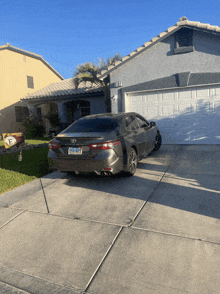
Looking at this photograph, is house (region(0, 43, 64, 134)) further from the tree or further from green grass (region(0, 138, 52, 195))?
green grass (region(0, 138, 52, 195))

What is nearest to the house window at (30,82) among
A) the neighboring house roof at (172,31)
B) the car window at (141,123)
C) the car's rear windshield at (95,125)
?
the neighboring house roof at (172,31)

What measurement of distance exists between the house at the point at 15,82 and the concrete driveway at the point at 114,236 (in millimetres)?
14849

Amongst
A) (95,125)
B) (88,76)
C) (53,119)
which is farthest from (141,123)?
(53,119)

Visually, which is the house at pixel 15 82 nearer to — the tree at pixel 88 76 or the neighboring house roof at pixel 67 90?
the neighboring house roof at pixel 67 90

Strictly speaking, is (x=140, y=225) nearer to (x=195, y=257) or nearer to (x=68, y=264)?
(x=195, y=257)

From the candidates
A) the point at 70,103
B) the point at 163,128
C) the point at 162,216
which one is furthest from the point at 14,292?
the point at 70,103

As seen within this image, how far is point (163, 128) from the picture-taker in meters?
9.96

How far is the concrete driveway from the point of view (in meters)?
2.31

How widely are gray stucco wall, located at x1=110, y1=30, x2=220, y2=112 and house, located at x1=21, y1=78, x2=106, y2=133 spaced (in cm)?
426

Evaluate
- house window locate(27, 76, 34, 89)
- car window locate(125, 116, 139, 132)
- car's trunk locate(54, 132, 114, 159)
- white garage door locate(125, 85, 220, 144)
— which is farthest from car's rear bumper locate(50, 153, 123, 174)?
house window locate(27, 76, 34, 89)

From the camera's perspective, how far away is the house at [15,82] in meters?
17.8

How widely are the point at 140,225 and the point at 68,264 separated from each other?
3.82 ft

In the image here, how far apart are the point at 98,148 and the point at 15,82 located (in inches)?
657

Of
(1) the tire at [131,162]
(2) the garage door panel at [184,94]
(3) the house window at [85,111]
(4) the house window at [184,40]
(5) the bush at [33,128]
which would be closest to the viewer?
(1) the tire at [131,162]
